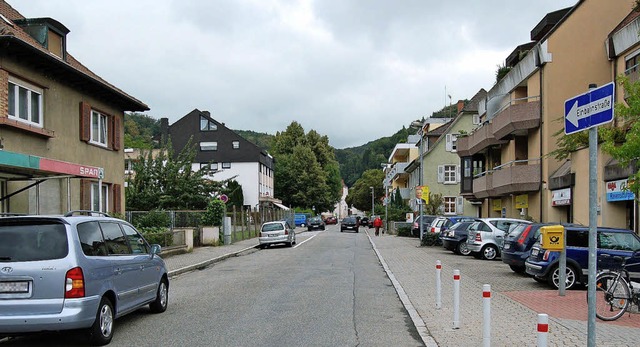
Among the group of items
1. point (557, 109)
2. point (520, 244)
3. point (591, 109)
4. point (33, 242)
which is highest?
point (557, 109)

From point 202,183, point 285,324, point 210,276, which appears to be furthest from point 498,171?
point 285,324

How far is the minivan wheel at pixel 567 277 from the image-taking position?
13.5 m

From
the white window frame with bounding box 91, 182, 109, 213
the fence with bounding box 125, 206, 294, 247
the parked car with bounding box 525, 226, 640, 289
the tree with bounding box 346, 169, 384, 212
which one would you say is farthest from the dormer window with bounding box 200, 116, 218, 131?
the parked car with bounding box 525, 226, 640, 289

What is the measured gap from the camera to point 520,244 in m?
16.1

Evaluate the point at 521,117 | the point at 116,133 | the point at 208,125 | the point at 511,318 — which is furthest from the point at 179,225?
the point at 208,125

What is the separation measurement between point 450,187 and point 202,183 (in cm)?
2933

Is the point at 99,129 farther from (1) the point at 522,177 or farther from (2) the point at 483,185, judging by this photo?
(2) the point at 483,185

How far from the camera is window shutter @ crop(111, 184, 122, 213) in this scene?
23.7 meters

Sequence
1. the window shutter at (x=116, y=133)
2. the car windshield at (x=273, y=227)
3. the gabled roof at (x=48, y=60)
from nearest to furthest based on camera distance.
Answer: the gabled roof at (x=48, y=60)
the window shutter at (x=116, y=133)
the car windshield at (x=273, y=227)

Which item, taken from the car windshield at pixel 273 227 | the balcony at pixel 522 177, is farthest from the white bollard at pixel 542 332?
the car windshield at pixel 273 227

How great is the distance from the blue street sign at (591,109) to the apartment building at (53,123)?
10.4 m

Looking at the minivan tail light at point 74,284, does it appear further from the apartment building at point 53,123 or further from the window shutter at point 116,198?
the window shutter at point 116,198

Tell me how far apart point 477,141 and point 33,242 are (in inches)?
1321

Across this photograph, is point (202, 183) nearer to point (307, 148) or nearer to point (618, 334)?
point (618, 334)
